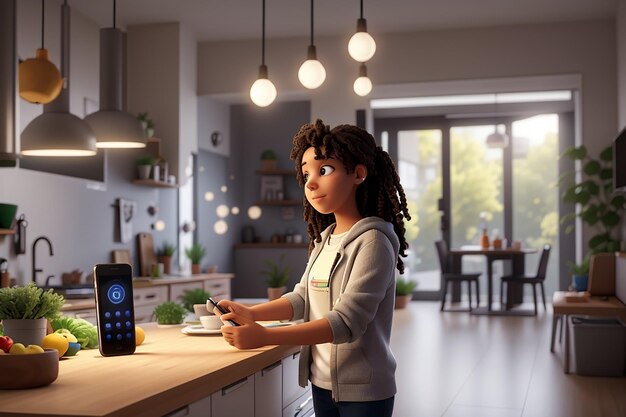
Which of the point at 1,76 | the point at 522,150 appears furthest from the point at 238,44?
the point at 1,76

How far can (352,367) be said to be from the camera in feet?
6.37

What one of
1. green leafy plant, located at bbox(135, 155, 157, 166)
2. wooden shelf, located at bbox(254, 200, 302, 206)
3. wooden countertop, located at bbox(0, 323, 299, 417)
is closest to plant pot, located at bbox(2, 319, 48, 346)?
wooden countertop, located at bbox(0, 323, 299, 417)

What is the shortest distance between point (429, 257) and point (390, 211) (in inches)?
415

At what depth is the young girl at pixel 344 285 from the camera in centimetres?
187

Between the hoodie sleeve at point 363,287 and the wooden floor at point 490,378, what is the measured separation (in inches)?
118

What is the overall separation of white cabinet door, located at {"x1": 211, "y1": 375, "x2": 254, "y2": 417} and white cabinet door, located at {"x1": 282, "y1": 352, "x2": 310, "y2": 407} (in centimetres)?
30

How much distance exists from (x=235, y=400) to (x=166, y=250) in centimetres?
684

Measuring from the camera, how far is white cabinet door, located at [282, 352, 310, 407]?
7.87 ft

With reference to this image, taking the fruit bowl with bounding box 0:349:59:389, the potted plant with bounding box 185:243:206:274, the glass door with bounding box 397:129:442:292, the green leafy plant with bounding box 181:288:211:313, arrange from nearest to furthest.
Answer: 1. the fruit bowl with bounding box 0:349:59:389
2. the green leafy plant with bounding box 181:288:211:313
3. the potted plant with bounding box 185:243:206:274
4. the glass door with bounding box 397:129:442:292

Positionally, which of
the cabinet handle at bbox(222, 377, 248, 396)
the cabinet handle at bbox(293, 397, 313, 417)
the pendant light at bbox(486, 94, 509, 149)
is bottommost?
the cabinet handle at bbox(293, 397, 313, 417)

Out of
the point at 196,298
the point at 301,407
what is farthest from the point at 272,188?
the point at 301,407

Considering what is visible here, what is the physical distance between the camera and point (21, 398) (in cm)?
154

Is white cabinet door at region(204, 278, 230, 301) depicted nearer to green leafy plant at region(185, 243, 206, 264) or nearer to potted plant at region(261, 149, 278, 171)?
green leafy plant at region(185, 243, 206, 264)

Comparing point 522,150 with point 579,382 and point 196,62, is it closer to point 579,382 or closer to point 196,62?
point 196,62
